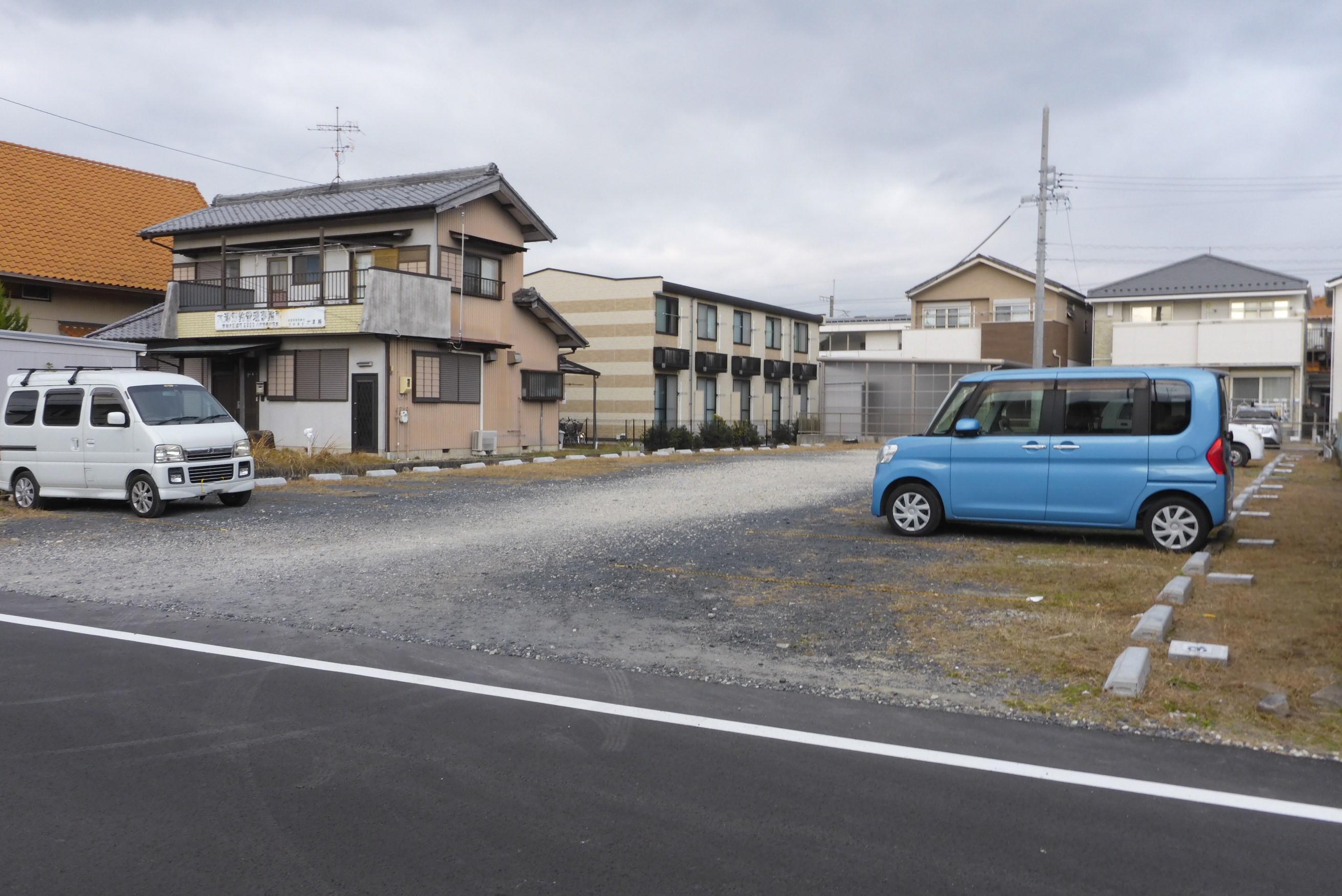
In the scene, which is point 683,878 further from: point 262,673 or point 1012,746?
point 262,673

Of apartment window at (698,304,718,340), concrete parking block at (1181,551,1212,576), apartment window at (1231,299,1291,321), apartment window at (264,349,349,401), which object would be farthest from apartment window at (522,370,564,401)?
apartment window at (1231,299,1291,321)

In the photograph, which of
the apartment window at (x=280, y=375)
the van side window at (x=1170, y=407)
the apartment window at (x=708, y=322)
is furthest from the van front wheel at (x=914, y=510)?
the apartment window at (x=708, y=322)

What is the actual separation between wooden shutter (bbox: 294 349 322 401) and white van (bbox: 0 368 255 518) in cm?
1034

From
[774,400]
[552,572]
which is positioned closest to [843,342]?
[774,400]

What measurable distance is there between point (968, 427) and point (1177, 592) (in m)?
3.63

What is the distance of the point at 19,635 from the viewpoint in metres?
6.80

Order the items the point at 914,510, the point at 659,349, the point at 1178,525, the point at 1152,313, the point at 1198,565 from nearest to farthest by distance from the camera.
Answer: the point at 1198,565, the point at 1178,525, the point at 914,510, the point at 659,349, the point at 1152,313

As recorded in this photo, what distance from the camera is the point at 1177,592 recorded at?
7699mm

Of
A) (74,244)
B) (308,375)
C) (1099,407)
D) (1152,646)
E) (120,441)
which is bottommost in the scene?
(1152,646)

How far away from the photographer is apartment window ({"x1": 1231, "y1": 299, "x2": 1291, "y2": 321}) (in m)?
Result: 46.6

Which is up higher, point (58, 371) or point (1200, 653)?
point (58, 371)

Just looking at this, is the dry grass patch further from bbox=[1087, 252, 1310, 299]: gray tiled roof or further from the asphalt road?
bbox=[1087, 252, 1310, 299]: gray tiled roof

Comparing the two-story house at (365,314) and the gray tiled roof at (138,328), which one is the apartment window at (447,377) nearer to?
the two-story house at (365,314)

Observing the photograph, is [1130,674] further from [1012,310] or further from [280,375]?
[1012,310]
